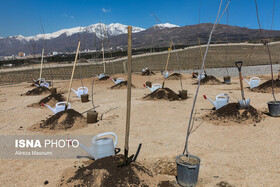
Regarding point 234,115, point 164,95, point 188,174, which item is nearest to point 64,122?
point 188,174

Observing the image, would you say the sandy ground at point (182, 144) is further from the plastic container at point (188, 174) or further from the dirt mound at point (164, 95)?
the dirt mound at point (164, 95)

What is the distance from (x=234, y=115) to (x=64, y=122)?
5.11m

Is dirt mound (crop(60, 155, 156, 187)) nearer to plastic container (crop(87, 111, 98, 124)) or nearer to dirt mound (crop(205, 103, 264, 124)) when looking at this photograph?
plastic container (crop(87, 111, 98, 124))

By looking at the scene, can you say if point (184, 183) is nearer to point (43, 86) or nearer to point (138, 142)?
point (138, 142)

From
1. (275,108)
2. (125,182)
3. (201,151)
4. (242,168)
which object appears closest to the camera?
(125,182)

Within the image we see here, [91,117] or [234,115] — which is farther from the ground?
[234,115]

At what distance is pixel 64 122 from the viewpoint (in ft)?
21.8

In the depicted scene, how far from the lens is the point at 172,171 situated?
389 centimetres

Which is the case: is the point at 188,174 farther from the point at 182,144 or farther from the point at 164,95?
the point at 164,95

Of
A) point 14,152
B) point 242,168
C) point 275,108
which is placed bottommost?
point 14,152

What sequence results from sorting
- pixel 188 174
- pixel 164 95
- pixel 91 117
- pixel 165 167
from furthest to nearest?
pixel 164 95 → pixel 91 117 → pixel 165 167 → pixel 188 174

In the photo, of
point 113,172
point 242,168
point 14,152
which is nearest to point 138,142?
point 113,172

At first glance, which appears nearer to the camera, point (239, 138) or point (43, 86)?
point (239, 138)

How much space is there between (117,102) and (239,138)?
19.4ft
